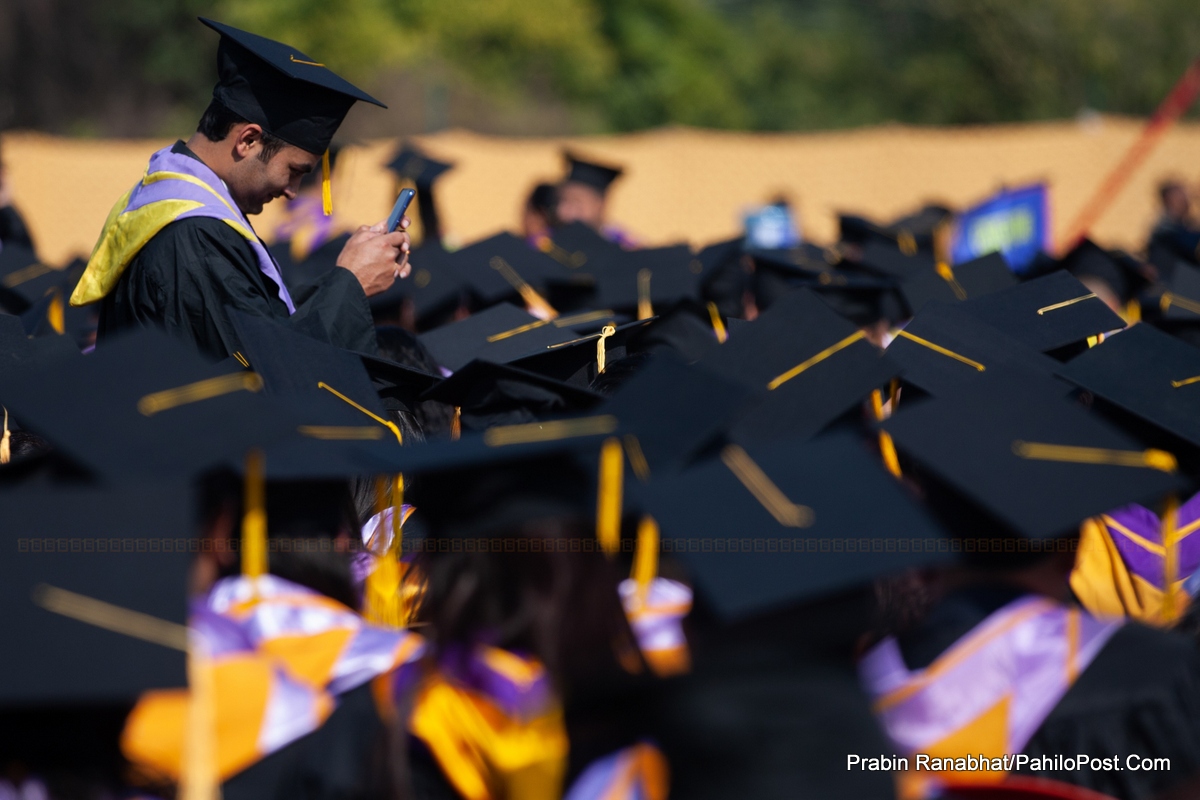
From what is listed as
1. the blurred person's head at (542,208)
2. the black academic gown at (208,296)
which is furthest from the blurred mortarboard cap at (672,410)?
the blurred person's head at (542,208)

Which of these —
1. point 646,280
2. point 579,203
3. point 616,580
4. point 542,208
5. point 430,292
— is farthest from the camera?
point 542,208

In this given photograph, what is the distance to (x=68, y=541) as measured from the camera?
1.33 m

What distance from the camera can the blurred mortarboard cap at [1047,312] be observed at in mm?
2553

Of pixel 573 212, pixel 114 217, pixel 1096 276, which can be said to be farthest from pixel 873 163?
pixel 114 217

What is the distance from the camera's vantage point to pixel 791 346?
2.04 m

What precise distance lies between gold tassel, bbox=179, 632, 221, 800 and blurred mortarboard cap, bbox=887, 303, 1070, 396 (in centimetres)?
137

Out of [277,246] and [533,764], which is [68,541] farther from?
[277,246]

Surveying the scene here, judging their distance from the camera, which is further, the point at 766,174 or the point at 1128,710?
the point at 766,174

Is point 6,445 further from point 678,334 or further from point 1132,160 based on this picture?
point 1132,160

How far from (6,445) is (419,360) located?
0.98 m

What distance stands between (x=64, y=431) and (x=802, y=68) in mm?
27653

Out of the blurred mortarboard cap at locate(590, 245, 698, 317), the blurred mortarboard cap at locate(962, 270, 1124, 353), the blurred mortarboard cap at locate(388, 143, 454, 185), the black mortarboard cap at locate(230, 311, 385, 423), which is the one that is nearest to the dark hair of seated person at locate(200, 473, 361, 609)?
the black mortarboard cap at locate(230, 311, 385, 423)

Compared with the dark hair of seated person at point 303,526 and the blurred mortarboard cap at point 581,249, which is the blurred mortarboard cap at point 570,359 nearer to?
the dark hair of seated person at point 303,526

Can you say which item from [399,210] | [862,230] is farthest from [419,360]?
[862,230]
